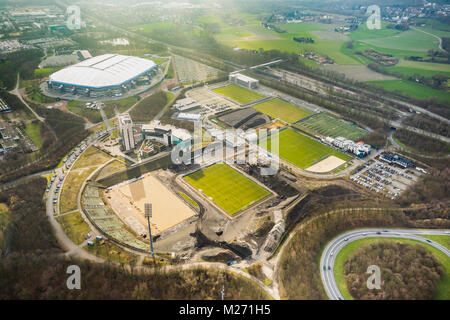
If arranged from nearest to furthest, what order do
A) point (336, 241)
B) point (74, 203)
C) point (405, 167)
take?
point (336, 241) → point (74, 203) → point (405, 167)

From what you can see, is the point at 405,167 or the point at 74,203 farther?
the point at 405,167

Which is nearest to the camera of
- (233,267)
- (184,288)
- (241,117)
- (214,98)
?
(184,288)

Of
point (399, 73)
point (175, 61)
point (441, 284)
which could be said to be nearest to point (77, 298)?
point (441, 284)

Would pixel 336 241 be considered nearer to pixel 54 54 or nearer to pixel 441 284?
pixel 441 284

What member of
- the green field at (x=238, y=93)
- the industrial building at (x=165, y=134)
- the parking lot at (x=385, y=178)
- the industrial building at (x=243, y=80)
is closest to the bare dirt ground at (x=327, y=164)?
the parking lot at (x=385, y=178)

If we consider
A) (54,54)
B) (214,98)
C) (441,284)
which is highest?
(54,54)

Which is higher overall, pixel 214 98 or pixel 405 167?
pixel 214 98

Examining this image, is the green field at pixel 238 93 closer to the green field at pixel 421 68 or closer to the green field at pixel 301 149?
the green field at pixel 301 149
